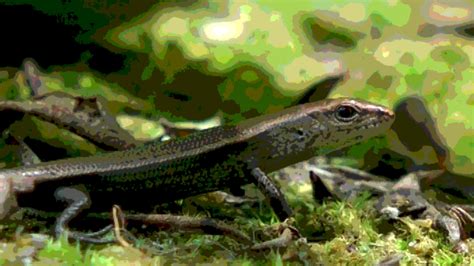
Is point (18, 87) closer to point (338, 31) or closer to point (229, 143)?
point (229, 143)

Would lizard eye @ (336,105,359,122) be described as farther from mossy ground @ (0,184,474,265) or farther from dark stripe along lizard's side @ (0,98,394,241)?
mossy ground @ (0,184,474,265)

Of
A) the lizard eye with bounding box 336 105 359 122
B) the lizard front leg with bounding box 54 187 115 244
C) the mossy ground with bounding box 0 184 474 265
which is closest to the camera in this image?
the mossy ground with bounding box 0 184 474 265

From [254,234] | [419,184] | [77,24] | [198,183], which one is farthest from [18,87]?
[419,184]

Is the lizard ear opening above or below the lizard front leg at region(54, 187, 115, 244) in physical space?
above

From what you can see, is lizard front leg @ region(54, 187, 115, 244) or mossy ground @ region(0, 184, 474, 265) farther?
lizard front leg @ region(54, 187, 115, 244)

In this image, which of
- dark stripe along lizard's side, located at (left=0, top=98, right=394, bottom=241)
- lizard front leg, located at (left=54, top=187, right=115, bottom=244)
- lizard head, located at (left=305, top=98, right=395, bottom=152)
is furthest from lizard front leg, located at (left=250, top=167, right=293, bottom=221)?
lizard front leg, located at (left=54, top=187, right=115, bottom=244)

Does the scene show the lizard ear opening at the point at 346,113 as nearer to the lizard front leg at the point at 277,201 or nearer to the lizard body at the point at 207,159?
the lizard body at the point at 207,159

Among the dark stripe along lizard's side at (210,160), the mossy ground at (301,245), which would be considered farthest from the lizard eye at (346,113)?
the mossy ground at (301,245)
